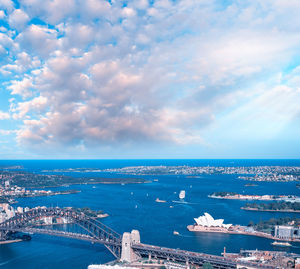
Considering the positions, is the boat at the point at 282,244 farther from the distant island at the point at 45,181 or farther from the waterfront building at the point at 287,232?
the distant island at the point at 45,181

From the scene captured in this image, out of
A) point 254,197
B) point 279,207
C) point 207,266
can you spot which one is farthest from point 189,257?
point 254,197

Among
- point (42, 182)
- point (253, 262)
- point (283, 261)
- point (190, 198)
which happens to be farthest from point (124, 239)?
point (42, 182)

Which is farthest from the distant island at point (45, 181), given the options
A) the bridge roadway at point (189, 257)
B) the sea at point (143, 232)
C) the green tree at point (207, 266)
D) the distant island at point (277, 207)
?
the green tree at point (207, 266)

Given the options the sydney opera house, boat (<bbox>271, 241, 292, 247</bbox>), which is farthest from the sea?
the sydney opera house

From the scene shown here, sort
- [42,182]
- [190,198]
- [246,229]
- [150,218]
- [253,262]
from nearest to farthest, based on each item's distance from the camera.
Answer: [253,262]
[246,229]
[150,218]
[190,198]
[42,182]

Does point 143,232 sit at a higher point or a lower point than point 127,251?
lower

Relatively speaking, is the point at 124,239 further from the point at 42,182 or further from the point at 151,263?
the point at 42,182

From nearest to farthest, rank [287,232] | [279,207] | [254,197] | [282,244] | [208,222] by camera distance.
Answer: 1. [282,244]
2. [287,232]
3. [208,222]
4. [279,207]
5. [254,197]

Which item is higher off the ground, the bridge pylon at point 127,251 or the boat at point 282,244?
the bridge pylon at point 127,251

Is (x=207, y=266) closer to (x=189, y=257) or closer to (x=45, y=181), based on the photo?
(x=189, y=257)

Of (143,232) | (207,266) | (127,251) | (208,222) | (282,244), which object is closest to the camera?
(207,266)

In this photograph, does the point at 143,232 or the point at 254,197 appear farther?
the point at 254,197
